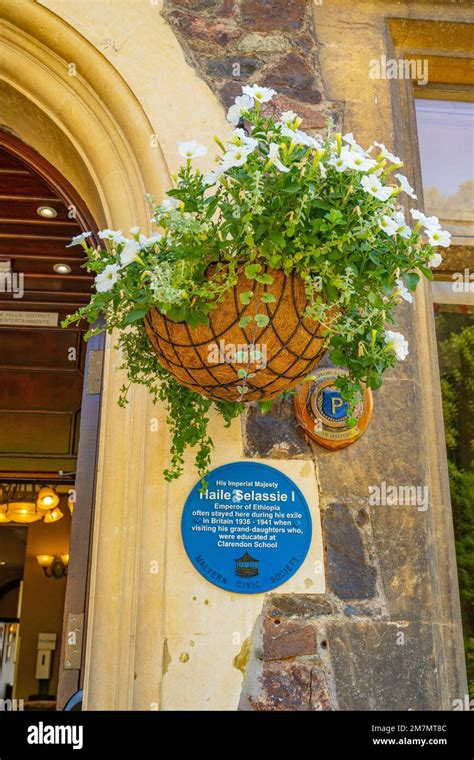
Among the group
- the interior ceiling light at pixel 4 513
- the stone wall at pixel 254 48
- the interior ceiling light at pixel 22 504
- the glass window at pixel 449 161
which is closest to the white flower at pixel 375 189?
the stone wall at pixel 254 48

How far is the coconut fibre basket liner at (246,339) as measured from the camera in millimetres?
1817

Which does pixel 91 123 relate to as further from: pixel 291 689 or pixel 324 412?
pixel 291 689

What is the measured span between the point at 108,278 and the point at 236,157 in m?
0.41

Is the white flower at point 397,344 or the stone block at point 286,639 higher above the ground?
the white flower at point 397,344

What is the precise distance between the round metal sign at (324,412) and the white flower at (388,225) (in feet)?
2.21

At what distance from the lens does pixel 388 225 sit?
181 centimetres

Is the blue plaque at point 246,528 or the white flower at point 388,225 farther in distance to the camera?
the blue plaque at point 246,528

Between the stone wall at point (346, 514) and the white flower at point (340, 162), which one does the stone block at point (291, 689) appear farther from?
the white flower at point (340, 162)

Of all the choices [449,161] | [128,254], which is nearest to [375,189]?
[128,254]

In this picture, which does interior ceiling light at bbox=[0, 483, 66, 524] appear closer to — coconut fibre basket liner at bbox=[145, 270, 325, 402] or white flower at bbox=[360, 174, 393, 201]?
coconut fibre basket liner at bbox=[145, 270, 325, 402]

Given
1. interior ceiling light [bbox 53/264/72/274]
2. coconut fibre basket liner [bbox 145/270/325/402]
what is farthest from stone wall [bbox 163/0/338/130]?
interior ceiling light [bbox 53/264/72/274]
